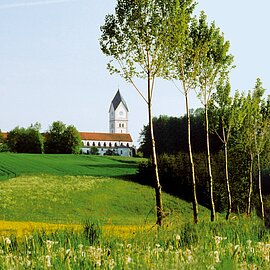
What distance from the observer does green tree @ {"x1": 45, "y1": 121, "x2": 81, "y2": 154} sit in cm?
13950

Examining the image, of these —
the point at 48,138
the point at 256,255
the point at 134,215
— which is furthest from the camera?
the point at 48,138

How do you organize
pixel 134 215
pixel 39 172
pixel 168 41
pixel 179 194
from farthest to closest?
1. pixel 39 172
2. pixel 179 194
3. pixel 134 215
4. pixel 168 41

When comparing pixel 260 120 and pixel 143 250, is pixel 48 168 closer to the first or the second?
pixel 260 120

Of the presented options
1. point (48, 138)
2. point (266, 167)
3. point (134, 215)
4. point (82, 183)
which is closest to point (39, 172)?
point (82, 183)

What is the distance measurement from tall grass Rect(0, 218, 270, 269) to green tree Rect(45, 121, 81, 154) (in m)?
126

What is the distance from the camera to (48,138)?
467 feet

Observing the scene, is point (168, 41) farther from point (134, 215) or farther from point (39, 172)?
point (39, 172)

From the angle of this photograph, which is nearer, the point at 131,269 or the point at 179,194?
the point at 131,269

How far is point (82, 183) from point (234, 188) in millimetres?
18228

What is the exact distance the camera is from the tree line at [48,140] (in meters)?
139

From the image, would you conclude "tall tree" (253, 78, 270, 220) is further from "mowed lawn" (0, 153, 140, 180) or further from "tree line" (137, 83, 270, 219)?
"mowed lawn" (0, 153, 140, 180)

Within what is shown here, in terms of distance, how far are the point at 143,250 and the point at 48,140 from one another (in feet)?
438

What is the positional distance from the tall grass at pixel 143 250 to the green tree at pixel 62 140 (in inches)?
4972

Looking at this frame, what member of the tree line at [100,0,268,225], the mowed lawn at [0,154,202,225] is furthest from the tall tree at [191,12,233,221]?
the mowed lawn at [0,154,202,225]
